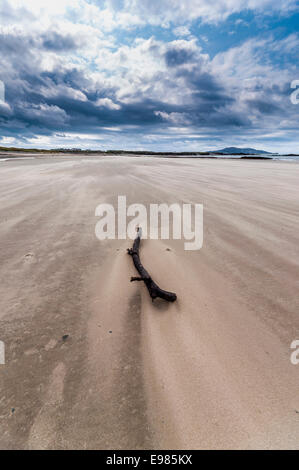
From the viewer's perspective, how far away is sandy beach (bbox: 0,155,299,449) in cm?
154

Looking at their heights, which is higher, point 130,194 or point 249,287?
point 130,194

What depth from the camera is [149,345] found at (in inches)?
87.0

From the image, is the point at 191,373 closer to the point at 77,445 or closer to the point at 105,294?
the point at 77,445

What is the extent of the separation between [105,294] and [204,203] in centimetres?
554

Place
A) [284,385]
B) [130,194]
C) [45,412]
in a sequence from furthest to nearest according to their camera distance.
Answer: [130,194] → [284,385] → [45,412]

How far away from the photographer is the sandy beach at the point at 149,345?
1.54 meters

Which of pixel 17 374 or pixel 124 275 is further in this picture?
pixel 124 275

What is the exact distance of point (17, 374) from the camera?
1.91 metres

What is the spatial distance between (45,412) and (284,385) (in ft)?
6.45

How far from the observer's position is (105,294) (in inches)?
118
